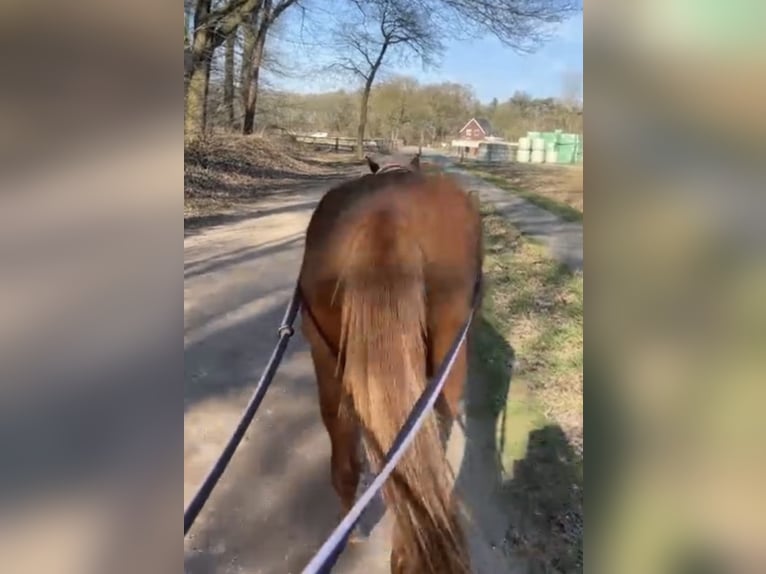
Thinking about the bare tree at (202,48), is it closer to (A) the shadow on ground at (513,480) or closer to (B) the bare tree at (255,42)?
(B) the bare tree at (255,42)

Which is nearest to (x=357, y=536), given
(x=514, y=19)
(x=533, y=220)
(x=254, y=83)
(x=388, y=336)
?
(x=388, y=336)

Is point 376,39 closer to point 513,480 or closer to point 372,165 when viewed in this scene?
point 372,165

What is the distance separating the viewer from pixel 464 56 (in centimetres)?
118

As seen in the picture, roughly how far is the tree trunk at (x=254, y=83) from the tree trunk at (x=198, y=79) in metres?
0.06

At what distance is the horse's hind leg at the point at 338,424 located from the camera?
1.15 metres

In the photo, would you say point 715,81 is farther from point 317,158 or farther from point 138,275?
point 138,275

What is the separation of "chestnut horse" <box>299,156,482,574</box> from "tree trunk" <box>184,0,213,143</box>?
0.23 metres

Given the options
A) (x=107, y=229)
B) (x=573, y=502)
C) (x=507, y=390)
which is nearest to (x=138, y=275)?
(x=107, y=229)

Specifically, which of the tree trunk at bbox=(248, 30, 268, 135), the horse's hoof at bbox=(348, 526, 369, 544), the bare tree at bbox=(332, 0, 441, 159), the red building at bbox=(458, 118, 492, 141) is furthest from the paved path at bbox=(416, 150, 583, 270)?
the horse's hoof at bbox=(348, 526, 369, 544)

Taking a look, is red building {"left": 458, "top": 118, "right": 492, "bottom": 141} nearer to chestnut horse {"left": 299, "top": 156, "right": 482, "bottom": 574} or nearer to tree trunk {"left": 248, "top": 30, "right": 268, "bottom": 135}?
chestnut horse {"left": 299, "top": 156, "right": 482, "bottom": 574}

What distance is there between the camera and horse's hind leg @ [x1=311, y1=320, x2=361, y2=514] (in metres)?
1.15

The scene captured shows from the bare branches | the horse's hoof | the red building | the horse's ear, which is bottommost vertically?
the horse's hoof

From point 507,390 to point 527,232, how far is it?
0.88 ft

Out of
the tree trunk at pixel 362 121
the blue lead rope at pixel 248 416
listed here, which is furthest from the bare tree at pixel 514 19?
the blue lead rope at pixel 248 416
